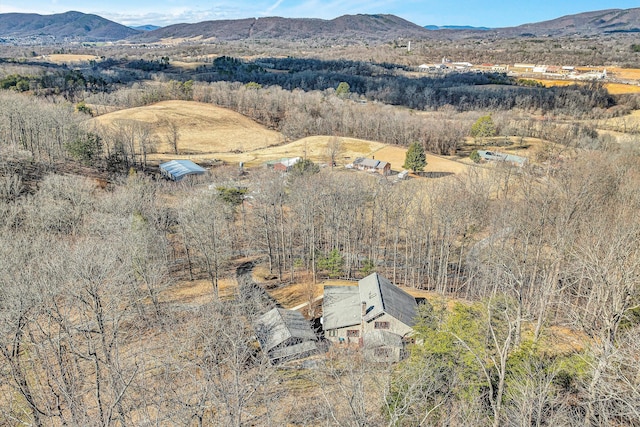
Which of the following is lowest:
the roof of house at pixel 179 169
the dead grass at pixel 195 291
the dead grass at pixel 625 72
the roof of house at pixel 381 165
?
the dead grass at pixel 195 291

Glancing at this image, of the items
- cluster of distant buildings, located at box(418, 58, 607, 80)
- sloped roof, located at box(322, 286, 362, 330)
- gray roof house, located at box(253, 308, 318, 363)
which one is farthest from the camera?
cluster of distant buildings, located at box(418, 58, 607, 80)

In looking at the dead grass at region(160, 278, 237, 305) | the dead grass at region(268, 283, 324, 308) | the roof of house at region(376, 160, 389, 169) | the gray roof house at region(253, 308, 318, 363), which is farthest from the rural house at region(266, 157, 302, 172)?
the gray roof house at region(253, 308, 318, 363)

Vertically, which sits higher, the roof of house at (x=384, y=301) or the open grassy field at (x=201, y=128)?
the open grassy field at (x=201, y=128)

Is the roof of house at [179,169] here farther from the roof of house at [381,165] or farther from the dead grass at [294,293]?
the dead grass at [294,293]

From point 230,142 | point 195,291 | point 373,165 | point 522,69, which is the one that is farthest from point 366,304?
point 522,69

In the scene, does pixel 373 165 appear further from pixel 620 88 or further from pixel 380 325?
pixel 620 88

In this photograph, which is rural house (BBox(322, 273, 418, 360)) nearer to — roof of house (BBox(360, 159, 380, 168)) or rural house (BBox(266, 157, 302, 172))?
rural house (BBox(266, 157, 302, 172))

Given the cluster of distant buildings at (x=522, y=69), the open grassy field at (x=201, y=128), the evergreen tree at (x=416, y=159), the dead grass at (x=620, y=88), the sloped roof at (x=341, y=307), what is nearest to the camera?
the sloped roof at (x=341, y=307)

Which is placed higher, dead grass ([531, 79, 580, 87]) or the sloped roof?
dead grass ([531, 79, 580, 87])

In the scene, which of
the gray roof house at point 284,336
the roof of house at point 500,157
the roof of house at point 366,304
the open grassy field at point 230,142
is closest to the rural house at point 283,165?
the open grassy field at point 230,142
